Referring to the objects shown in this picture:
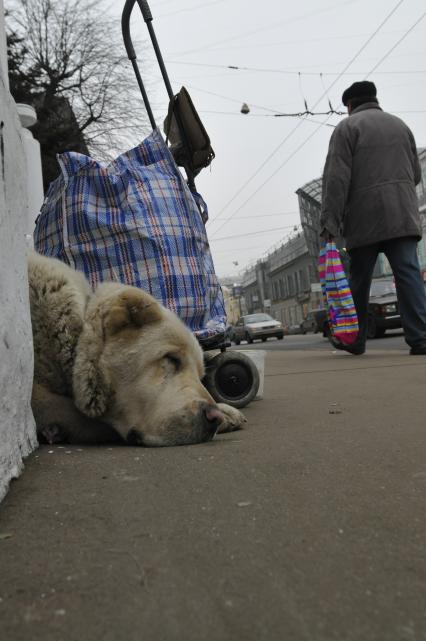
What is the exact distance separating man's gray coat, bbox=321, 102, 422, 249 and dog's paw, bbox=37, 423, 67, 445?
12.7ft

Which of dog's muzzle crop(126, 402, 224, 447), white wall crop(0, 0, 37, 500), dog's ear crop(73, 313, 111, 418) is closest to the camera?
white wall crop(0, 0, 37, 500)

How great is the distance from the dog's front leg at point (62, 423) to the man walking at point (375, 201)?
148 inches

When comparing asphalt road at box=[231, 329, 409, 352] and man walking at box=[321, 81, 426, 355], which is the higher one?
man walking at box=[321, 81, 426, 355]

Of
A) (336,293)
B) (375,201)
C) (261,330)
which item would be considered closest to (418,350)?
(336,293)

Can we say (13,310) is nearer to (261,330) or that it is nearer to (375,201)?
(375,201)

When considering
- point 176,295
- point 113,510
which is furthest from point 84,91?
point 113,510

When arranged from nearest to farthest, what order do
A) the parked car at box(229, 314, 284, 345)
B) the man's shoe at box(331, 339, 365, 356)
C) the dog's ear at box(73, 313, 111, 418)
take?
the dog's ear at box(73, 313, 111, 418)
the man's shoe at box(331, 339, 365, 356)
the parked car at box(229, 314, 284, 345)

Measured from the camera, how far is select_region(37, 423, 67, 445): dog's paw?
2.29m

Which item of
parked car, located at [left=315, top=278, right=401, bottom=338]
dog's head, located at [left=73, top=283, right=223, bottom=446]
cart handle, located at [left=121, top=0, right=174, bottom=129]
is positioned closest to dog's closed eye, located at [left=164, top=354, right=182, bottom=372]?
dog's head, located at [left=73, top=283, right=223, bottom=446]

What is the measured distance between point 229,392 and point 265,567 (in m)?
2.19

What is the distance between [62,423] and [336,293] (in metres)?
3.63

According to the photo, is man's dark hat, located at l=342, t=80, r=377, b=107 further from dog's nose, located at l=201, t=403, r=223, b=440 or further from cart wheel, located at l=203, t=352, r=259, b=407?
dog's nose, located at l=201, t=403, r=223, b=440

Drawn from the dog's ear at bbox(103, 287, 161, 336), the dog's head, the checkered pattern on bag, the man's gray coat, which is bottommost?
the dog's head

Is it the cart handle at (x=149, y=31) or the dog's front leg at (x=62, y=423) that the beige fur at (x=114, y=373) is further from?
the cart handle at (x=149, y=31)
